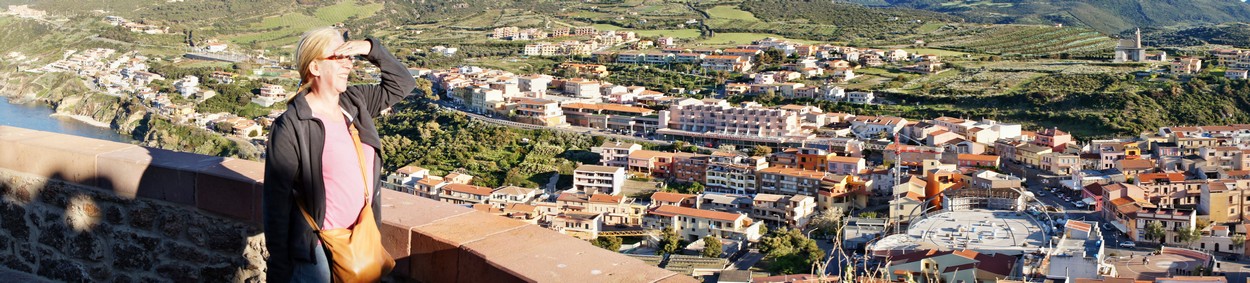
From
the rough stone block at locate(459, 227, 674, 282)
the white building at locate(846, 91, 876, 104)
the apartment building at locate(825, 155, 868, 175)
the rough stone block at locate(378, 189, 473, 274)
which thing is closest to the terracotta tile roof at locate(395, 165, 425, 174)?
Answer: the apartment building at locate(825, 155, 868, 175)

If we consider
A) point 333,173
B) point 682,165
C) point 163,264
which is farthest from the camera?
point 682,165

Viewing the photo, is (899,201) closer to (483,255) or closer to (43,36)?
(483,255)

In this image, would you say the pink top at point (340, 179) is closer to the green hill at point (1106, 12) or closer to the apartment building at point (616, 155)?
the apartment building at point (616, 155)

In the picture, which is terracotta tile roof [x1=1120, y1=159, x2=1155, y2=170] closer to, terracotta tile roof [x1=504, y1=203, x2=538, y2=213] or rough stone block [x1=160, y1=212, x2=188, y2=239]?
terracotta tile roof [x1=504, y1=203, x2=538, y2=213]

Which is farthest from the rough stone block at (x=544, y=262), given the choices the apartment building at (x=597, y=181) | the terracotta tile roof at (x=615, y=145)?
the terracotta tile roof at (x=615, y=145)

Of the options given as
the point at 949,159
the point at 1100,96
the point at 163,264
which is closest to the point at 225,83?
the point at 949,159

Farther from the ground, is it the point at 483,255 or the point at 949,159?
the point at 483,255

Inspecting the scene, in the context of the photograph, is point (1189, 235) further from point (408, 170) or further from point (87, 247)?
point (87, 247)
